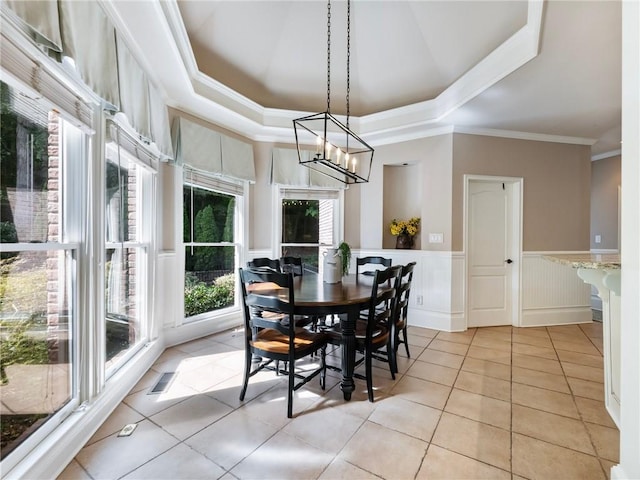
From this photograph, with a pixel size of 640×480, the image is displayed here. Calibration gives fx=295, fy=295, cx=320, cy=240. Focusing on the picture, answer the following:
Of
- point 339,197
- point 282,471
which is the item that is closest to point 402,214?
point 339,197

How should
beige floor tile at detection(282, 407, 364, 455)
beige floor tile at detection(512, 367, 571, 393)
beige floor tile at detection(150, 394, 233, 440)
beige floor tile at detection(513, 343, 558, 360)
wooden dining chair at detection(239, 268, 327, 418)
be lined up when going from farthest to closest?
beige floor tile at detection(513, 343, 558, 360) → beige floor tile at detection(512, 367, 571, 393) → wooden dining chair at detection(239, 268, 327, 418) → beige floor tile at detection(150, 394, 233, 440) → beige floor tile at detection(282, 407, 364, 455)

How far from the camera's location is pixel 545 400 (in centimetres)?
220

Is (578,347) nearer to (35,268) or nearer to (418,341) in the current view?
(418,341)

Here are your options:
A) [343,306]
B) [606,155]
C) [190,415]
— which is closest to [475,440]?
[343,306]

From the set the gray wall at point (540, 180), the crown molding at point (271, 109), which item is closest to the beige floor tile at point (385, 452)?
the gray wall at point (540, 180)


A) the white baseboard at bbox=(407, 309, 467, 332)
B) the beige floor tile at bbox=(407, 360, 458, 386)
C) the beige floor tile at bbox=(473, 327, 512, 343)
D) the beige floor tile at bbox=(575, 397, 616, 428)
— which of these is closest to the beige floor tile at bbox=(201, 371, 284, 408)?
the beige floor tile at bbox=(407, 360, 458, 386)

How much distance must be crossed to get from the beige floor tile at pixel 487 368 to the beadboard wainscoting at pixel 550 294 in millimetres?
1616

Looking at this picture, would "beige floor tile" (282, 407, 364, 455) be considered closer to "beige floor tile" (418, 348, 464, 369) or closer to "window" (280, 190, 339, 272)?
"beige floor tile" (418, 348, 464, 369)

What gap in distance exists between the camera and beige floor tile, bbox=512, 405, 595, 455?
1744 mm

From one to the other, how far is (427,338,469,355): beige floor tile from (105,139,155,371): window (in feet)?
9.73

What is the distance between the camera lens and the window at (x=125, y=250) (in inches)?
86.7

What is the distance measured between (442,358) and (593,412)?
45.1 inches

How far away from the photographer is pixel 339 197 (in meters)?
4.46

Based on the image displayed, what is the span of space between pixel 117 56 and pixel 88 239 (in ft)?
3.97
